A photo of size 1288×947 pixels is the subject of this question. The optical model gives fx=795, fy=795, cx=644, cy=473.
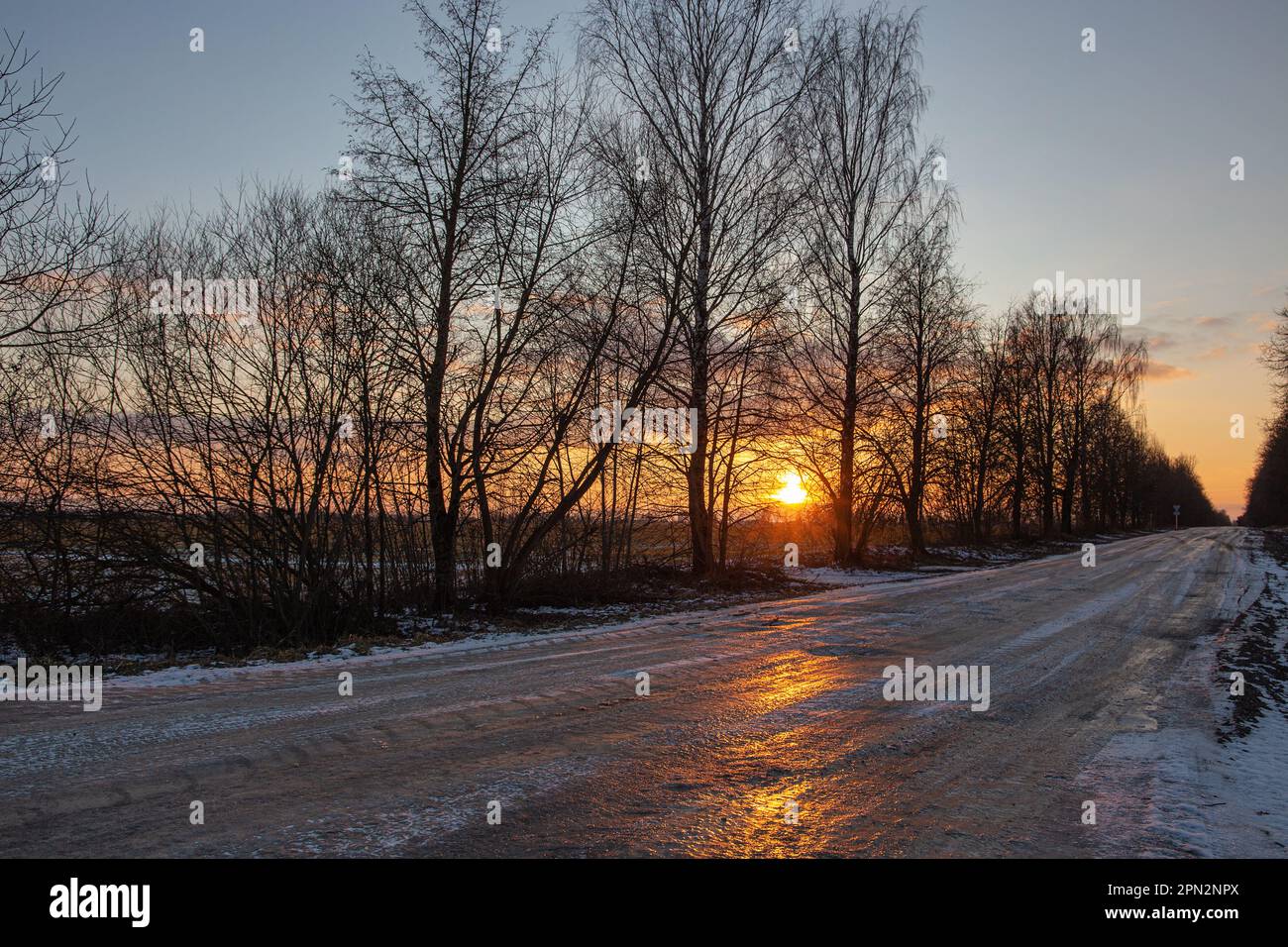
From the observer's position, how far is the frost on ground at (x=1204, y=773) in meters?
4.07

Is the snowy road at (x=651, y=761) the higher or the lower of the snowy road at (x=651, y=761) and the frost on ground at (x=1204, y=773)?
the higher

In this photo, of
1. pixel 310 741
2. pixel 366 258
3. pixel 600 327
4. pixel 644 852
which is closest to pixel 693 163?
pixel 600 327

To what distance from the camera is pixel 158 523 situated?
12.0m

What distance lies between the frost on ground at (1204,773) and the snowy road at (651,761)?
0.02 m

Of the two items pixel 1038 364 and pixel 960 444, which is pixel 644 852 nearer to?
pixel 960 444

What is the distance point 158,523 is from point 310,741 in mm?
8393

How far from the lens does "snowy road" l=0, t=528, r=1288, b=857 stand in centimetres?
391

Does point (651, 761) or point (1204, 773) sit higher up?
point (651, 761)

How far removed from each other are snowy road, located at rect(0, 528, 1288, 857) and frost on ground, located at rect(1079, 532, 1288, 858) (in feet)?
0.08

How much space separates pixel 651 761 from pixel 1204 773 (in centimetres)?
362

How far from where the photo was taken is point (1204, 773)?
5.20 metres

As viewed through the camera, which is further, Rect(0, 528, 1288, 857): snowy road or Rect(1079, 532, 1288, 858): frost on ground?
Rect(1079, 532, 1288, 858): frost on ground

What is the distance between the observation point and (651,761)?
512 centimetres
